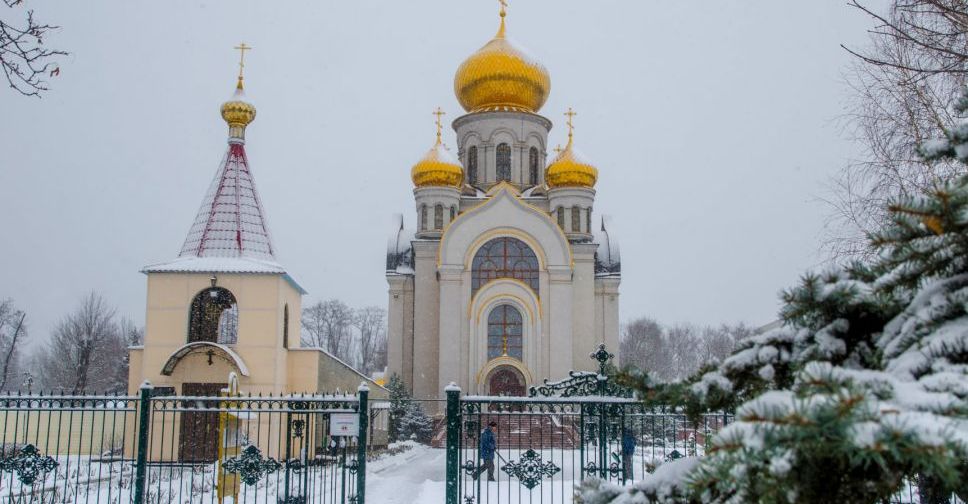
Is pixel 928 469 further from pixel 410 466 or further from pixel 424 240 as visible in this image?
pixel 424 240

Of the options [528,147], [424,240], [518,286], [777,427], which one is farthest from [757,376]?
[528,147]

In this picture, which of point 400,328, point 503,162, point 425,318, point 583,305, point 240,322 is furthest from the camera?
point 503,162

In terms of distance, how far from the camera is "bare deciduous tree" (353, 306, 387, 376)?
208ft

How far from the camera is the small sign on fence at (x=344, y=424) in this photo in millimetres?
7992

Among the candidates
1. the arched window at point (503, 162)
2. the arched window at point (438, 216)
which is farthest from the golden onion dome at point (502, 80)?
the arched window at point (438, 216)

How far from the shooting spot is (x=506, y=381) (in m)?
24.7

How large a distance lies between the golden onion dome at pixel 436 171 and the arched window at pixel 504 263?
2.82 m

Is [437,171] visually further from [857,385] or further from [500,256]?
[857,385]

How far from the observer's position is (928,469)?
1693 mm

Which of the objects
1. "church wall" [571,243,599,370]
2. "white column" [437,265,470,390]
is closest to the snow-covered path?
"white column" [437,265,470,390]

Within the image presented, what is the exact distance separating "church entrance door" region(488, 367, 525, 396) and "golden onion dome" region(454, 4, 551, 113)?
9.06 meters

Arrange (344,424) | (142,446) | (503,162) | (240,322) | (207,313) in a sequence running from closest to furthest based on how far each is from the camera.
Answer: (142,446)
(344,424)
(240,322)
(207,313)
(503,162)

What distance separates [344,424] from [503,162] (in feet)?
69.3

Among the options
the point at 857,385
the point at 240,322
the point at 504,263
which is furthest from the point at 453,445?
the point at 504,263
